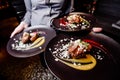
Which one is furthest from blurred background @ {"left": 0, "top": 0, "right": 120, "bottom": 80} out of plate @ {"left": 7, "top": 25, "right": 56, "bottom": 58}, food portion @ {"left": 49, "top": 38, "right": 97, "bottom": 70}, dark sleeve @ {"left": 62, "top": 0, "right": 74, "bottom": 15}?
dark sleeve @ {"left": 62, "top": 0, "right": 74, "bottom": 15}

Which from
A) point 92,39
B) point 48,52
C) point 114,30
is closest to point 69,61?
point 48,52

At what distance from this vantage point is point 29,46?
4.75 feet

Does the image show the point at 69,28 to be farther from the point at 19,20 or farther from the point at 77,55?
the point at 19,20

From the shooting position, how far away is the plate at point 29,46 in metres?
1.35

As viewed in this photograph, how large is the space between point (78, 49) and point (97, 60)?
0.17 metres

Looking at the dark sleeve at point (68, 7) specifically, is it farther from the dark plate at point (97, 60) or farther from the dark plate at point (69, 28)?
the dark plate at point (97, 60)

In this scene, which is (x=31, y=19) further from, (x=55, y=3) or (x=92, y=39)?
(x=92, y=39)

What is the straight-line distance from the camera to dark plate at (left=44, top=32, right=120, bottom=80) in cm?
111

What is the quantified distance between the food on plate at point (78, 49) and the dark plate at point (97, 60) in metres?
0.09

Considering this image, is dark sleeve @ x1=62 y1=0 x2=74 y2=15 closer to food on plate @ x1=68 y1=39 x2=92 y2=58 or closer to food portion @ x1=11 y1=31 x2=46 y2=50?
food portion @ x1=11 y1=31 x2=46 y2=50

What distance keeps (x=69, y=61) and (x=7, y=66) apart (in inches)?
33.4

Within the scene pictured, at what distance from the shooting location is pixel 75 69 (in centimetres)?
116

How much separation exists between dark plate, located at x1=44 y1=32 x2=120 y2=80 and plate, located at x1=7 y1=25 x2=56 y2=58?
0.08 meters

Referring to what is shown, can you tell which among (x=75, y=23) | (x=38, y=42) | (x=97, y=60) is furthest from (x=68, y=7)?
(x=97, y=60)
